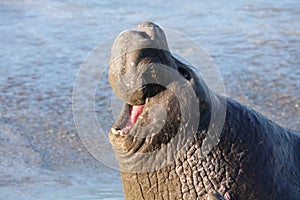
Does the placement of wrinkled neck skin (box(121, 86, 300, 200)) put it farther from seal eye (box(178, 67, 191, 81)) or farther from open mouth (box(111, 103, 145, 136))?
open mouth (box(111, 103, 145, 136))

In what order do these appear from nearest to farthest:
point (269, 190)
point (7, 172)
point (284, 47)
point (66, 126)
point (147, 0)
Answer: point (269, 190), point (7, 172), point (66, 126), point (284, 47), point (147, 0)

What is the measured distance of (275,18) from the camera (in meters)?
12.3

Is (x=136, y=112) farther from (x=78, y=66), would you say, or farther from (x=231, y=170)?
(x=78, y=66)

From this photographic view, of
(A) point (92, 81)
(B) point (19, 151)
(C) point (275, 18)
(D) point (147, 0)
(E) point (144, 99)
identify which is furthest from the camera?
(D) point (147, 0)

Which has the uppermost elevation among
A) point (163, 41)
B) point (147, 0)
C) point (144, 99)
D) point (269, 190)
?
point (163, 41)

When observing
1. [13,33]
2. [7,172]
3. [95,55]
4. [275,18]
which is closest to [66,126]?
[7,172]

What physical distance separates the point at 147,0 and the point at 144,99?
32.2 ft

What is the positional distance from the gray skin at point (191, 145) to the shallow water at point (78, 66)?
208cm

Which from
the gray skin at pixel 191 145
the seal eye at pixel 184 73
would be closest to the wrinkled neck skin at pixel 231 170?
the gray skin at pixel 191 145

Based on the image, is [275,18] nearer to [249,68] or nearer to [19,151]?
[249,68]

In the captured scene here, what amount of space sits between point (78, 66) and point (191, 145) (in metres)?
6.01

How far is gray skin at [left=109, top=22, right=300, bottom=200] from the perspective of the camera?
371 cm

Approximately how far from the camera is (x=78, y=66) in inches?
386

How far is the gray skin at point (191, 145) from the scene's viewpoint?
146 inches
